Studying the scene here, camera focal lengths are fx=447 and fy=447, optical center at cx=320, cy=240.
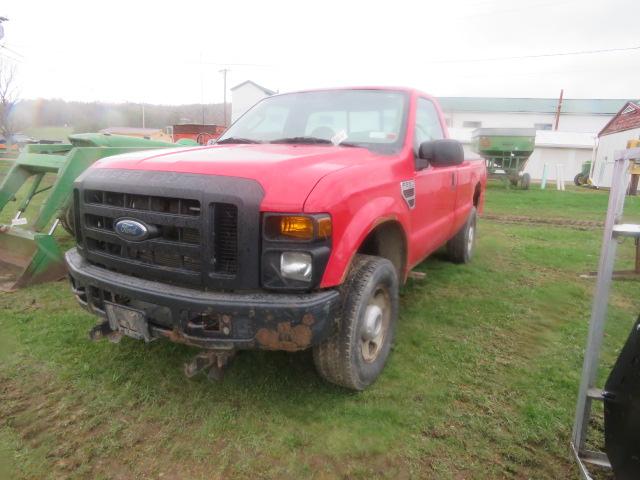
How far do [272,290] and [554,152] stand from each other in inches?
1304

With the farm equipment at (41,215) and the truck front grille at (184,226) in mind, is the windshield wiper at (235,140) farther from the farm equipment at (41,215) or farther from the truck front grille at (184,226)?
the farm equipment at (41,215)

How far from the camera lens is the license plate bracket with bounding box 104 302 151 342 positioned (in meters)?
2.36

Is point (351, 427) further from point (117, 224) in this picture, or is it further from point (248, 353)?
point (117, 224)

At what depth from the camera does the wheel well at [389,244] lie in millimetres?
3016

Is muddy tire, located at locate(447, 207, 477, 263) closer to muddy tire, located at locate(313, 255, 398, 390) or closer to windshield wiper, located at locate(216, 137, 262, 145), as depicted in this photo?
muddy tire, located at locate(313, 255, 398, 390)

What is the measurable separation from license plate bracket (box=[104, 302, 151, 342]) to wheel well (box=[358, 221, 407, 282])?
1.41 meters

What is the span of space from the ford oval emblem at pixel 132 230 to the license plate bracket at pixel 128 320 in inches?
15.0

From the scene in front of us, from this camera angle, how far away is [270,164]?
7.68 ft

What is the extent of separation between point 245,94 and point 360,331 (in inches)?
1454

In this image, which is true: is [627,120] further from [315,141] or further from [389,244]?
[315,141]

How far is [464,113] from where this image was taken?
39781 millimetres

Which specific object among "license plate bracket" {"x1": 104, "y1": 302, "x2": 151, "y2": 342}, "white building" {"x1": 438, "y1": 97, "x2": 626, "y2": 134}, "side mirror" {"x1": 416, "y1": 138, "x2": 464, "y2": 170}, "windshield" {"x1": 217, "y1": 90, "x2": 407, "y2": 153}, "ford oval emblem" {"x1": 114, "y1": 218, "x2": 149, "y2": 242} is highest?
"white building" {"x1": 438, "y1": 97, "x2": 626, "y2": 134}

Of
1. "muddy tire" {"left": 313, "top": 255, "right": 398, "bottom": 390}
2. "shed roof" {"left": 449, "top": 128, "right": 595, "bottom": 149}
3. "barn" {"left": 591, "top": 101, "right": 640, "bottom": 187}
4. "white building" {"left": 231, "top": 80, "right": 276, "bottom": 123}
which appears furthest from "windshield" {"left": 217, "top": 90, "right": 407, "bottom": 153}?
"white building" {"left": 231, "top": 80, "right": 276, "bottom": 123}

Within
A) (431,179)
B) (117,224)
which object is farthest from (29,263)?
(431,179)
